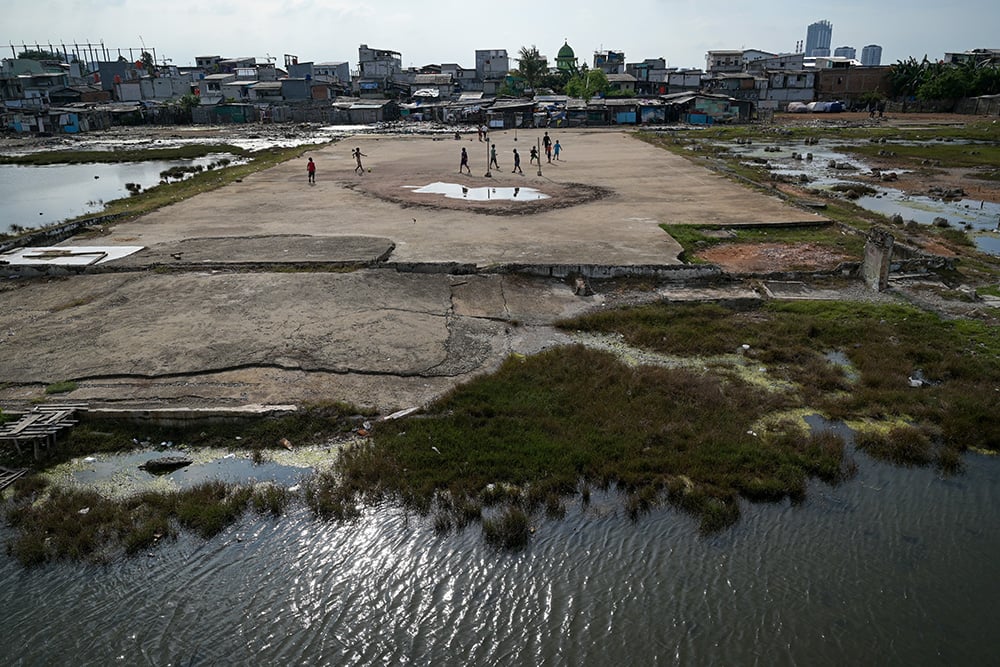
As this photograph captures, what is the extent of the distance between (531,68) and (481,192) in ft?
231

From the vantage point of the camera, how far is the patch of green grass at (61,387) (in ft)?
34.2

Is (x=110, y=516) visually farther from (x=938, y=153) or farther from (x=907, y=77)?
(x=907, y=77)

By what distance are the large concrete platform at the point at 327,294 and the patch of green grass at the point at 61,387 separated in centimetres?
15

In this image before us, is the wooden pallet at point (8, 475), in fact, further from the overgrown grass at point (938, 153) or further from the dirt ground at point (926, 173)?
→ the overgrown grass at point (938, 153)

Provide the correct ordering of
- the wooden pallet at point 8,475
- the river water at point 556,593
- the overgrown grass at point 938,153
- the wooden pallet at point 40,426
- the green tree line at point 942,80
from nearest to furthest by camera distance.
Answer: the river water at point 556,593 → the wooden pallet at point 8,475 → the wooden pallet at point 40,426 → the overgrown grass at point 938,153 → the green tree line at point 942,80

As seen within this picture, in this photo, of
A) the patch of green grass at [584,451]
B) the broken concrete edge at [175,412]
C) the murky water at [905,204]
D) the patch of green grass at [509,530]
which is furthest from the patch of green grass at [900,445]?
the murky water at [905,204]

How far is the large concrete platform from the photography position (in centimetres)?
1085

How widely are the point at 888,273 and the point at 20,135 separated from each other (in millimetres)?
84419

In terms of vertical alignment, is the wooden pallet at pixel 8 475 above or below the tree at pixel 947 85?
below

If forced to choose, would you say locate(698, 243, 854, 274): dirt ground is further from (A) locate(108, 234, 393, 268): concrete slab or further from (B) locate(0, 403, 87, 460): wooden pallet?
(B) locate(0, 403, 87, 460): wooden pallet

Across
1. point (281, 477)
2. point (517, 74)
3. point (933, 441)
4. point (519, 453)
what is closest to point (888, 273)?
point (933, 441)

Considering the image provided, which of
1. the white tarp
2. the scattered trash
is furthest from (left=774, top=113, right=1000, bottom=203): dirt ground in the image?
the white tarp

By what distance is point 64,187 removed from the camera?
35219mm

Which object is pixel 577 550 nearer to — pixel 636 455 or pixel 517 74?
pixel 636 455
